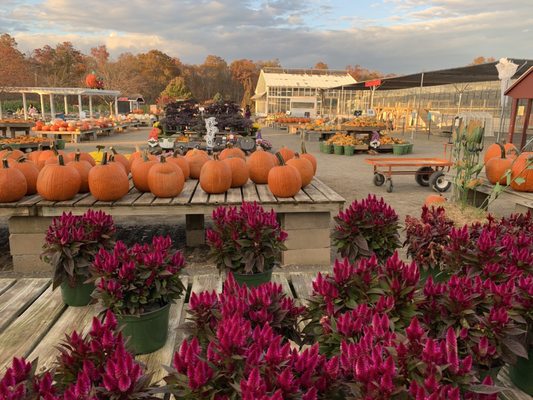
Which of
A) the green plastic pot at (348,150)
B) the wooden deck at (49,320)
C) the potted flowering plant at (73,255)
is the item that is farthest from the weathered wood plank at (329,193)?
the green plastic pot at (348,150)

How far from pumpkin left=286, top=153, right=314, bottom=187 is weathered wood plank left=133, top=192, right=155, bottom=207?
155cm

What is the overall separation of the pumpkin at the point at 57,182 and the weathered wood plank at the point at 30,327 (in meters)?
1.62

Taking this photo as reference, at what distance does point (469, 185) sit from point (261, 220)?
3592mm

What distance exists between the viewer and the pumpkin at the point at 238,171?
5.04 m

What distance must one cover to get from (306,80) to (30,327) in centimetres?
4373

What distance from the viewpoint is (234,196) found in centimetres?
471

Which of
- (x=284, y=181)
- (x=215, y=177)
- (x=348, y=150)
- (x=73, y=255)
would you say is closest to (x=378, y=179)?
(x=284, y=181)

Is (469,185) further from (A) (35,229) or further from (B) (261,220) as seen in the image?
(A) (35,229)

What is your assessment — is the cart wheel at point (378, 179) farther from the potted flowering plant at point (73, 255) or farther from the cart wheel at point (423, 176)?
the potted flowering plant at point (73, 255)

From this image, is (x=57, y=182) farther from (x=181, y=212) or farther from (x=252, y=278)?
(x=252, y=278)

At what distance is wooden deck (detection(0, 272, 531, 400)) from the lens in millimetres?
2123

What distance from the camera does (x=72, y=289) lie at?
2764mm

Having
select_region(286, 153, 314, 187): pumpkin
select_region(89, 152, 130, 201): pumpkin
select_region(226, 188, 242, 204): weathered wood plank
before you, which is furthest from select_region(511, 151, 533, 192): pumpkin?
select_region(89, 152, 130, 201): pumpkin

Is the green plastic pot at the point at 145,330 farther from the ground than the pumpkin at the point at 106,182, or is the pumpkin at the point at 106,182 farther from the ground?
the pumpkin at the point at 106,182
